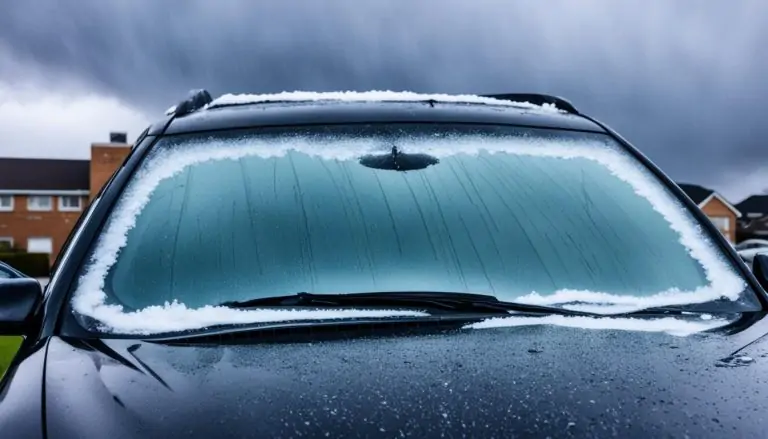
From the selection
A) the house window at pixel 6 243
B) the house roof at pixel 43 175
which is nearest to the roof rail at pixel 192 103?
the house window at pixel 6 243

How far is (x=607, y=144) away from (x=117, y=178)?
129cm

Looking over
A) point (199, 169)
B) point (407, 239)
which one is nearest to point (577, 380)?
point (407, 239)

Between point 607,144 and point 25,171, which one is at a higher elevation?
point 25,171

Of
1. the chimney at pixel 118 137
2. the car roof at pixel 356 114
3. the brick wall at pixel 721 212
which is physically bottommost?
the car roof at pixel 356 114

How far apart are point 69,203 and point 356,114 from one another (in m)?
59.1

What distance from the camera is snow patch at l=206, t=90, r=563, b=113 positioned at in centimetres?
272

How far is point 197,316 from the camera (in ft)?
6.05

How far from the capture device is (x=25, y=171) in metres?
59.4

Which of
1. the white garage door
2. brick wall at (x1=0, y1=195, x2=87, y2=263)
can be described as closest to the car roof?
brick wall at (x1=0, y1=195, x2=87, y2=263)

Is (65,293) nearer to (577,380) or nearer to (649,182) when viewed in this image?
(577,380)

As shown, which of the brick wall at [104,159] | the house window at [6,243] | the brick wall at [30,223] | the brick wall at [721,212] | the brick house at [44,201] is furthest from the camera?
the brick wall at [721,212]

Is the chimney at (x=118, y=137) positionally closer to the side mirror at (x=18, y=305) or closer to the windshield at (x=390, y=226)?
the windshield at (x=390, y=226)

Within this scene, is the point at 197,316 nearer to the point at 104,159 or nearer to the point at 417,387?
the point at 417,387

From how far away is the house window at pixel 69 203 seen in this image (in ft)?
190
